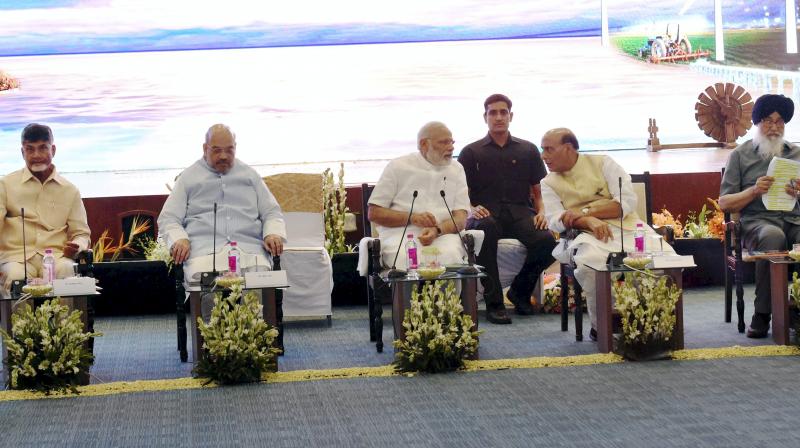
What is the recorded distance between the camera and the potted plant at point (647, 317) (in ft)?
17.1

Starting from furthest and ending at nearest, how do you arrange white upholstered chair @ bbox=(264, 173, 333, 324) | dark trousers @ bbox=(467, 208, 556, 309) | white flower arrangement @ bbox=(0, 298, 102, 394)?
white upholstered chair @ bbox=(264, 173, 333, 324), dark trousers @ bbox=(467, 208, 556, 309), white flower arrangement @ bbox=(0, 298, 102, 394)

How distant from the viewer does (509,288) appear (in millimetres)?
6910

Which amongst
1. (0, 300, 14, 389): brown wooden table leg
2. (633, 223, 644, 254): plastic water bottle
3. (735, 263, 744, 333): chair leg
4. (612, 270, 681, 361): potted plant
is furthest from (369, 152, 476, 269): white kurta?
(0, 300, 14, 389): brown wooden table leg

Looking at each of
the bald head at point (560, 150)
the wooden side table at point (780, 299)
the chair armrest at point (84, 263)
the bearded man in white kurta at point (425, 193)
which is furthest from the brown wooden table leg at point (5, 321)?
the wooden side table at point (780, 299)

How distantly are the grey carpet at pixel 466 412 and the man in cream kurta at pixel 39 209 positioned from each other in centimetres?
122

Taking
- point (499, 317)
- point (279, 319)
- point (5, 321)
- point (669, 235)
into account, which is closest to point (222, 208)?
point (279, 319)

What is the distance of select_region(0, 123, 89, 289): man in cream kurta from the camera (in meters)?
5.89

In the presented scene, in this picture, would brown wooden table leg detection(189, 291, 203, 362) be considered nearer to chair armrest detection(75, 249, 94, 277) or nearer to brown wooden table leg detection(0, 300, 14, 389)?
chair armrest detection(75, 249, 94, 277)

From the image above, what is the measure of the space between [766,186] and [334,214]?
247cm

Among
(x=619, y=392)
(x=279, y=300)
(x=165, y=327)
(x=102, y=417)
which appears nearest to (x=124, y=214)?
(x=165, y=327)

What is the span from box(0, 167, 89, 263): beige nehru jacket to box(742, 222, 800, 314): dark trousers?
10.2 ft

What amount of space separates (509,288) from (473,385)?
6.61ft

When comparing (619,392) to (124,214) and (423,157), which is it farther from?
(124,214)

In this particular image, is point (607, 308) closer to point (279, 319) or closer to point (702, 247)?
point (279, 319)
